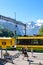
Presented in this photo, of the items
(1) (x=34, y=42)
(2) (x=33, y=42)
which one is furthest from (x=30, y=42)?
(1) (x=34, y=42)

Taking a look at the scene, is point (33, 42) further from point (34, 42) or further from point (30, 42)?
point (30, 42)

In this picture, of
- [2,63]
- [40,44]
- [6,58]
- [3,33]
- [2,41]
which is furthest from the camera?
[3,33]

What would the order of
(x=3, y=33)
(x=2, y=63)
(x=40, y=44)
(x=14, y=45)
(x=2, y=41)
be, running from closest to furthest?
(x=2, y=63) < (x=2, y=41) < (x=40, y=44) < (x=14, y=45) < (x=3, y=33)

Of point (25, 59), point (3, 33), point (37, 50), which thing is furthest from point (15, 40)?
point (3, 33)

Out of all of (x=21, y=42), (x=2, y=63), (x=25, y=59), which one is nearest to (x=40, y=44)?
(x=21, y=42)

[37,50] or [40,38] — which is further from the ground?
[40,38]

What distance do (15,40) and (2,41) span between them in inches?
205

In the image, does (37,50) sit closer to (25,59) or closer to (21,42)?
(21,42)

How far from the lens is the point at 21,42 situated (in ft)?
123

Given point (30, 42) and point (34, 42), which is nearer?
point (34, 42)

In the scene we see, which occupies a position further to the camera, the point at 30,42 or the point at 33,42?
the point at 30,42

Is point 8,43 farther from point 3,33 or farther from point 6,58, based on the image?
point 3,33

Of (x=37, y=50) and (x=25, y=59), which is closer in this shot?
(x=25, y=59)

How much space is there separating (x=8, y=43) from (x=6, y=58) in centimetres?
1279
